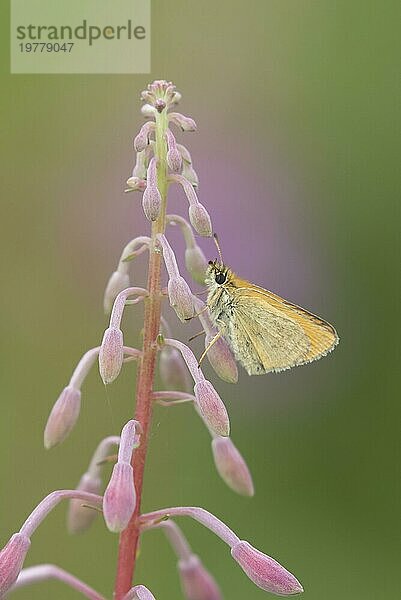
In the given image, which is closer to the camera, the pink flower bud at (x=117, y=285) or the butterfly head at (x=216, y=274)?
the pink flower bud at (x=117, y=285)

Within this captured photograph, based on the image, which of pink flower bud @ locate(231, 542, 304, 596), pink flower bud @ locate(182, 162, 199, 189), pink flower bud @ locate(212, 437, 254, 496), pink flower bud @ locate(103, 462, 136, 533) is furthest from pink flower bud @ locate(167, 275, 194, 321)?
pink flower bud @ locate(231, 542, 304, 596)

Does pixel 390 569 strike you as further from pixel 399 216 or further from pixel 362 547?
pixel 399 216

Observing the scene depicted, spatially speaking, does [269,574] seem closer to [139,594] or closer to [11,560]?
[139,594]

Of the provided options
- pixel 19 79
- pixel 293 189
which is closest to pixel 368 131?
pixel 293 189

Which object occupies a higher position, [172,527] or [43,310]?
[43,310]

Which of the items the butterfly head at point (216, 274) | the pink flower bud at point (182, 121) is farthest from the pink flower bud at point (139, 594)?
the pink flower bud at point (182, 121)

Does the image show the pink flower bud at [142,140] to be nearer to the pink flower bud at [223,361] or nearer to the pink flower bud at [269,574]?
the pink flower bud at [223,361]

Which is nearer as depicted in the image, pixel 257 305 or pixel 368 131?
pixel 257 305
